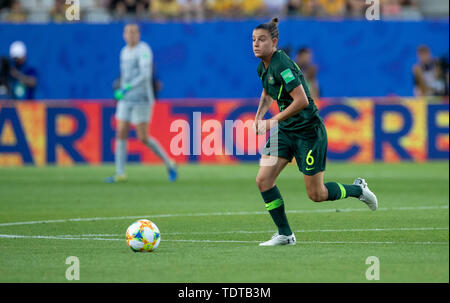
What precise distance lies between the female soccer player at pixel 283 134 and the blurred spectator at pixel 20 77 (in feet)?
54.7

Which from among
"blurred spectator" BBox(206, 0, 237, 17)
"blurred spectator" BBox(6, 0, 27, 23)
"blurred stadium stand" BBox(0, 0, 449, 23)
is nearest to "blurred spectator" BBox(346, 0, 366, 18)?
"blurred stadium stand" BBox(0, 0, 449, 23)

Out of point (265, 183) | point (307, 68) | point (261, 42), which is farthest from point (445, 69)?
point (261, 42)

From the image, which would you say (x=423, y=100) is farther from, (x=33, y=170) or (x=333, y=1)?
(x=33, y=170)

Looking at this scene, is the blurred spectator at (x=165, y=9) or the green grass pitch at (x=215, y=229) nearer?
the green grass pitch at (x=215, y=229)

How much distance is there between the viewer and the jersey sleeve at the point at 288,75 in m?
9.12

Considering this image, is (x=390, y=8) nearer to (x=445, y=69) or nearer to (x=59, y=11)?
(x=445, y=69)

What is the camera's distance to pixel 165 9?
27.0 metres

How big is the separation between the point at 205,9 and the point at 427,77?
21.3 feet

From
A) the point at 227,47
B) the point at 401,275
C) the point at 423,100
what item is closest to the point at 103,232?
the point at 401,275

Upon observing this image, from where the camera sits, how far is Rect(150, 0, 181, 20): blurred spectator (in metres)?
26.9

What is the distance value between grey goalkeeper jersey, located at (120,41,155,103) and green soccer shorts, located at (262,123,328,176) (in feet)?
27.0

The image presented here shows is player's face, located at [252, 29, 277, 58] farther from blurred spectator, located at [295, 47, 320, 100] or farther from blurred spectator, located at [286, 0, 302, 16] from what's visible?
blurred spectator, located at [286, 0, 302, 16]

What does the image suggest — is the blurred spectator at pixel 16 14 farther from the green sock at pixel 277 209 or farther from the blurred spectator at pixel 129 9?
the green sock at pixel 277 209

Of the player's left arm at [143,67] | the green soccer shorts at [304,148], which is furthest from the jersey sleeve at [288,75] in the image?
the player's left arm at [143,67]
